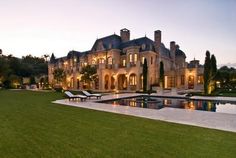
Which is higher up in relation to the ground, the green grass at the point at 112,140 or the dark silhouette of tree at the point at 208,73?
the dark silhouette of tree at the point at 208,73

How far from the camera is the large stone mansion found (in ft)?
102

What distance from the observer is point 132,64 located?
31.1 m

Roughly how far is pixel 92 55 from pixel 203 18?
23.9m

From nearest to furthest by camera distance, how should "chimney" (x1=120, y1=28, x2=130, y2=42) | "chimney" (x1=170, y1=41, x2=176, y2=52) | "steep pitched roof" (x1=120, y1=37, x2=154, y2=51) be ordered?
"steep pitched roof" (x1=120, y1=37, x2=154, y2=51) < "chimney" (x1=120, y1=28, x2=130, y2=42) < "chimney" (x1=170, y1=41, x2=176, y2=52)

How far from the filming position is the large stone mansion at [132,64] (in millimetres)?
31016

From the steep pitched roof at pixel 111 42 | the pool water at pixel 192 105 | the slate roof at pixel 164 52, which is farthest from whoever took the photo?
the steep pitched roof at pixel 111 42

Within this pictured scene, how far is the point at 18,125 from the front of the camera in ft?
21.6

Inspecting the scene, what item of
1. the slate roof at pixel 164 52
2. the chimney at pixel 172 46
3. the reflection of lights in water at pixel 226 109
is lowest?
the reflection of lights in water at pixel 226 109

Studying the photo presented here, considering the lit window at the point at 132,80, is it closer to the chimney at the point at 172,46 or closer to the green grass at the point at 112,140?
the chimney at the point at 172,46

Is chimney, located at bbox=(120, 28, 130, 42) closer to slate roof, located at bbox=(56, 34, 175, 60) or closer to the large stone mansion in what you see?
the large stone mansion

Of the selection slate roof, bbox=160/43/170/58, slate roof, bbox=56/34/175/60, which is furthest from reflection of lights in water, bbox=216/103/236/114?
slate roof, bbox=160/43/170/58

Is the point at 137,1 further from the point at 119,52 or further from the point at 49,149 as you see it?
the point at 49,149

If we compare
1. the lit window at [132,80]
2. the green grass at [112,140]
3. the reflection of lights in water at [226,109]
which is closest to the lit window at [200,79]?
the lit window at [132,80]

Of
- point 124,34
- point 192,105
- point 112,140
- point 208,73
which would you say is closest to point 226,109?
point 192,105
